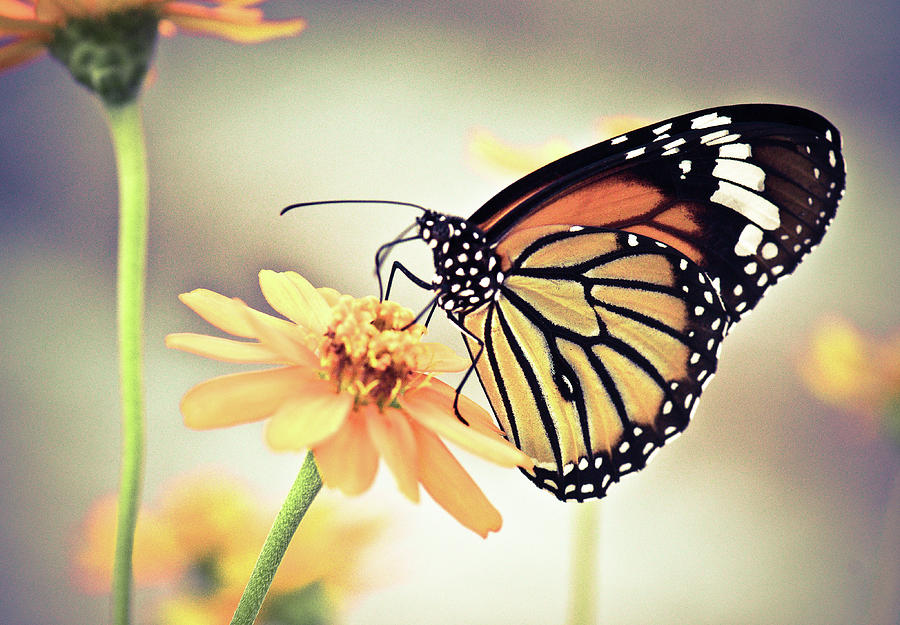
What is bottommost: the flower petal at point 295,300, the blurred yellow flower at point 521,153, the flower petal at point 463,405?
the flower petal at point 463,405

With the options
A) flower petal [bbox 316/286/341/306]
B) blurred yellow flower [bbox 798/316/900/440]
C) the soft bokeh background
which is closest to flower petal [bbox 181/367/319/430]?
flower petal [bbox 316/286/341/306]

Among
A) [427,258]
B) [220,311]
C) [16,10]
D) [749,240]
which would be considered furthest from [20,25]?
[427,258]

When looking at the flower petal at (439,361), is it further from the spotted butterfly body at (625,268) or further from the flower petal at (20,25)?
the flower petal at (20,25)

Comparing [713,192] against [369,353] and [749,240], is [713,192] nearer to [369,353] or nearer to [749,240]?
[749,240]

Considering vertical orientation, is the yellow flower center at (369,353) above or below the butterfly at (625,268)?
below

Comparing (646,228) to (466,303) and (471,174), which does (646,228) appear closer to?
(466,303)

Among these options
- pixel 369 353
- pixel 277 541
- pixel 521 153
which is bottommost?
pixel 277 541

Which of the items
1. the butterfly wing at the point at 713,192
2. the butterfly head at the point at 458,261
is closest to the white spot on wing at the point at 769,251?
the butterfly wing at the point at 713,192
